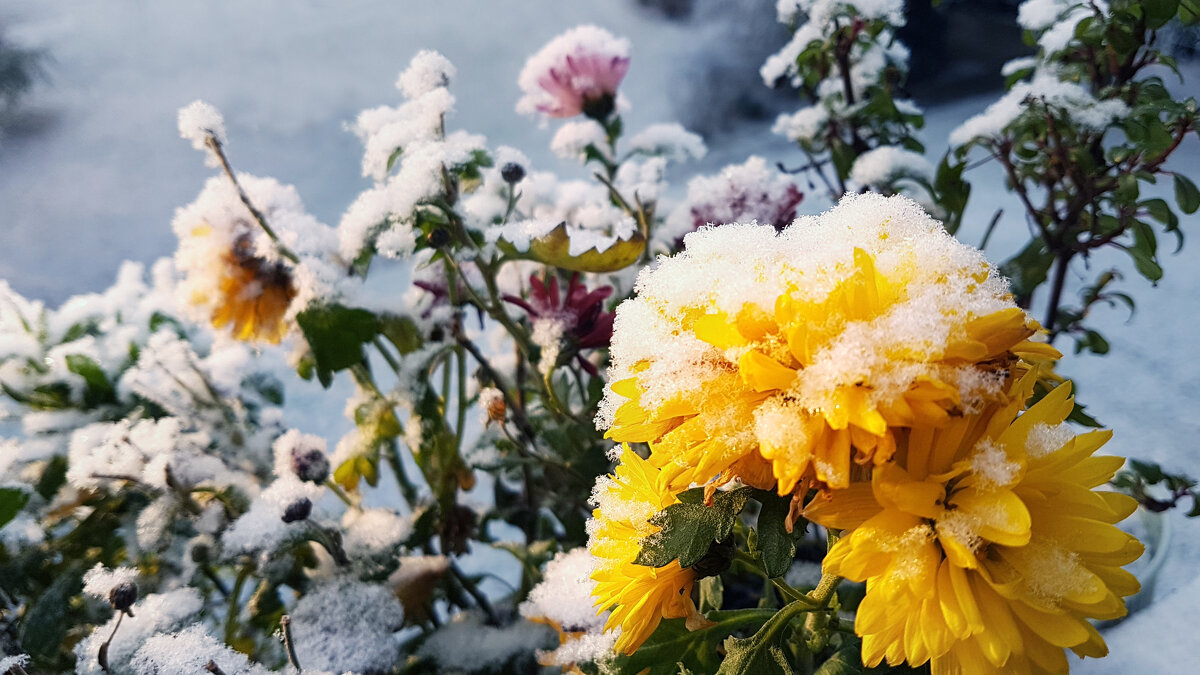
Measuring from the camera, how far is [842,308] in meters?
0.17

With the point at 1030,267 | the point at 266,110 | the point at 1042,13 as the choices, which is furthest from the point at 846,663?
the point at 266,110

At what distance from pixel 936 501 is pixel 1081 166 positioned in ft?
1.22

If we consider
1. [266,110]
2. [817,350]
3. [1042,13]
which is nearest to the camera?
[817,350]

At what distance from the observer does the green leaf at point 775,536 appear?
0.19m

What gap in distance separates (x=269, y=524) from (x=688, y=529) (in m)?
0.29

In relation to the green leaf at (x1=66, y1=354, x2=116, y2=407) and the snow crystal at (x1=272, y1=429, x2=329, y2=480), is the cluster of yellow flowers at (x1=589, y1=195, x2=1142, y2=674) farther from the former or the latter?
the green leaf at (x1=66, y1=354, x2=116, y2=407)

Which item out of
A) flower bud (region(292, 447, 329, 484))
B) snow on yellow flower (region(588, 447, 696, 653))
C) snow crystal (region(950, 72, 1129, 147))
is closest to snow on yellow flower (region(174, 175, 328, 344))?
flower bud (region(292, 447, 329, 484))

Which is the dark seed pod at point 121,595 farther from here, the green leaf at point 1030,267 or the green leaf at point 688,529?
the green leaf at point 1030,267

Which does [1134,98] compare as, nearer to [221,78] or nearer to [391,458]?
[391,458]

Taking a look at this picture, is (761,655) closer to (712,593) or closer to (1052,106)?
(712,593)

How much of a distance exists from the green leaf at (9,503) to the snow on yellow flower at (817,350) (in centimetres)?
38

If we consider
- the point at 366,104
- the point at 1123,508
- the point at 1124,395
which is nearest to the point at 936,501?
the point at 1123,508

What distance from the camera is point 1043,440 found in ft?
0.60

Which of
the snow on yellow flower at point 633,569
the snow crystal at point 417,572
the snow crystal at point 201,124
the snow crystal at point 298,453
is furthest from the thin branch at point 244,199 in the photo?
the snow on yellow flower at point 633,569
